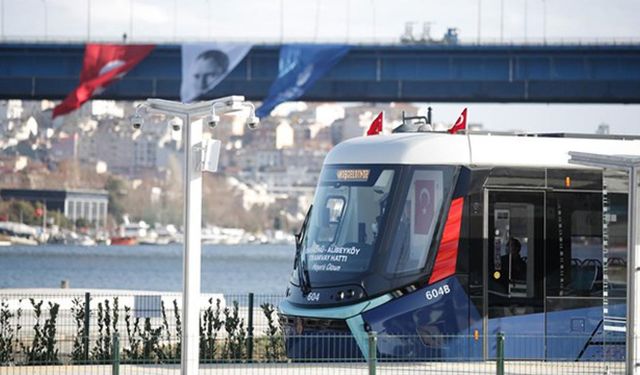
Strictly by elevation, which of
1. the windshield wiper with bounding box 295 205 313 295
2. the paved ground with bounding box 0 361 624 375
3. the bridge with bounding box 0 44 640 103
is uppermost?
the bridge with bounding box 0 44 640 103

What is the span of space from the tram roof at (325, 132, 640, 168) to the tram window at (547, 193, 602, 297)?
2.01 ft

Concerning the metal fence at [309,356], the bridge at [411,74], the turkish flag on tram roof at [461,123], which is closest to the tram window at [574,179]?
the turkish flag on tram roof at [461,123]

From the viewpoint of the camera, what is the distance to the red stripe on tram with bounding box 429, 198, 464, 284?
23484 mm

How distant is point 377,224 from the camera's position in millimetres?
23469

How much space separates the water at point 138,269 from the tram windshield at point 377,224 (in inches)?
1751

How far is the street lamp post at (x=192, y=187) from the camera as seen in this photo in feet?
66.9

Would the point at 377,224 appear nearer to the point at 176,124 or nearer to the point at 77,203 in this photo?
the point at 176,124

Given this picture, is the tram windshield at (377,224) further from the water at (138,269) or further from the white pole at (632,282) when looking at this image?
the water at (138,269)

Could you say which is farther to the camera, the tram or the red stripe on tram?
the red stripe on tram

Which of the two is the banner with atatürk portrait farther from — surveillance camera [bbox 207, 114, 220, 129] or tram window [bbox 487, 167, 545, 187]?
surveillance camera [bbox 207, 114, 220, 129]

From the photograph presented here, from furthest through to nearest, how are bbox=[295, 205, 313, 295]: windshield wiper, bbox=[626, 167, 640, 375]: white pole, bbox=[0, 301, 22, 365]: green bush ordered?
bbox=[0, 301, 22, 365]: green bush, bbox=[295, 205, 313, 295]: windshield wiper, bbox=[626, 167, 640, 375]: white pole

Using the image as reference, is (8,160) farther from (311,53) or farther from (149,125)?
(311,53)

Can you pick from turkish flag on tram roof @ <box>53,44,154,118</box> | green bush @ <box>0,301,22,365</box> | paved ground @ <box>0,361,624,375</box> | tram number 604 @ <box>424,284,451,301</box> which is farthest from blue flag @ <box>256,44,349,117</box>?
paved ground @ <box>0,361,624,375</box>

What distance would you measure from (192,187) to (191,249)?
2.61ft
